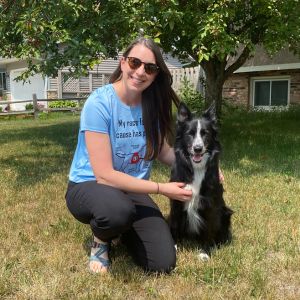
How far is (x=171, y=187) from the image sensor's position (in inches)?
139

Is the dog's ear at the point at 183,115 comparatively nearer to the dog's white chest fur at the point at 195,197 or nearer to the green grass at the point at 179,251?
the dog's white chest fur at the point at 195,197

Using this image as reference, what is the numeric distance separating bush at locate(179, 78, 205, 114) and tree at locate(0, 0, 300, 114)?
176 inches

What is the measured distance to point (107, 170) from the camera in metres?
3.45

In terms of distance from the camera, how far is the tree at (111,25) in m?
6.73

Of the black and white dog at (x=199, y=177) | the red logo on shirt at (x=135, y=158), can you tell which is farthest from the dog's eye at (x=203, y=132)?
the red logo on shirt at (x=135, y=158)

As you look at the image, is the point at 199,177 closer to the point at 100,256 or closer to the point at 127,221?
the point at 127,221

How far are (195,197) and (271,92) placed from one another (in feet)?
51.6

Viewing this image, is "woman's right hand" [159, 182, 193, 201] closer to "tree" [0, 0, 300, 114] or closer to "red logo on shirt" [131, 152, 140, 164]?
"red logo on shirt" [131, 152, 140, 164]

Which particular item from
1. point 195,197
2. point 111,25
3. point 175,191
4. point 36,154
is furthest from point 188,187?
point 36,154

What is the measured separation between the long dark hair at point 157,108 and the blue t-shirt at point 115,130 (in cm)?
6

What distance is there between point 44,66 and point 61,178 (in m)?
1.87

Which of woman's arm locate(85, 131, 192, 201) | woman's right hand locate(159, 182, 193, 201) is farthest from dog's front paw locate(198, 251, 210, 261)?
woman's arm locate(85, 131, 192, 201)

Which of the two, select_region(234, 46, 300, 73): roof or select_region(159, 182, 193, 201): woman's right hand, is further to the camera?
select_region(234, 46, 300, 73): roof

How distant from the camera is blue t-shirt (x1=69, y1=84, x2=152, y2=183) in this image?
3492 mm
